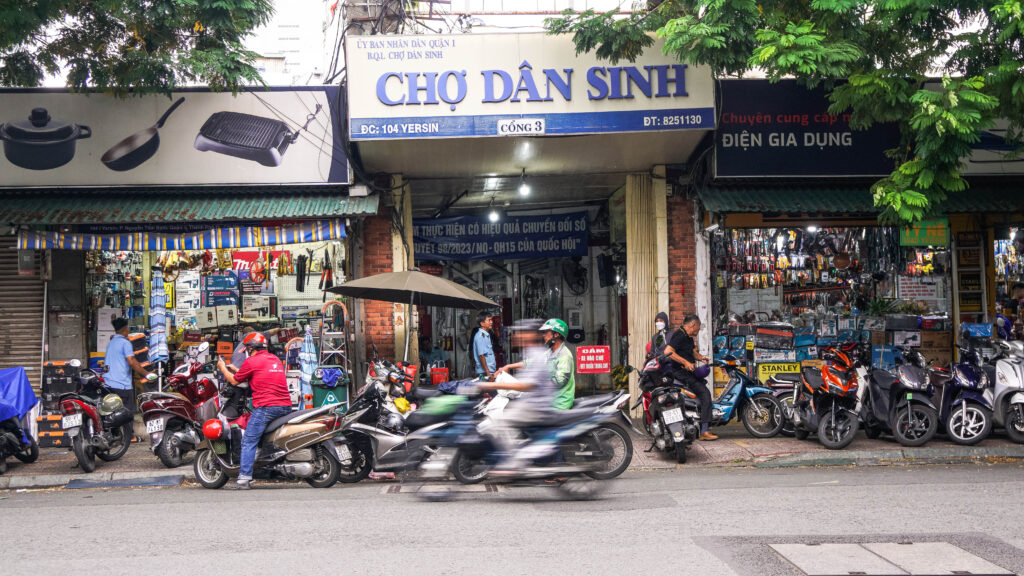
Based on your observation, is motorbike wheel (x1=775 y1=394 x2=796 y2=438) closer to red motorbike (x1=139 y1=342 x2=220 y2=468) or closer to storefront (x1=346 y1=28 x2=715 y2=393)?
storefront (x1=346 y1=28 x2=715 y2=393)

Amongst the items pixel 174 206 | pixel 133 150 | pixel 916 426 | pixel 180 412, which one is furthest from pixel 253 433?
pixel 916 426

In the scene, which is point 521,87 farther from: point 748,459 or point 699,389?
Result: point 748,459

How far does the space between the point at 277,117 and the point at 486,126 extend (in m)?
3.33

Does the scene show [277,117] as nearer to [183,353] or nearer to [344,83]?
[344,83]

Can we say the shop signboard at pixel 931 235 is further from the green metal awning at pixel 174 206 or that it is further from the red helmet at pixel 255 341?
the red helmet at pixel 255 341

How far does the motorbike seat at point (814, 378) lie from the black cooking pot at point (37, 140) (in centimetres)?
1082

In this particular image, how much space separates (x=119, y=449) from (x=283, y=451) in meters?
3.32

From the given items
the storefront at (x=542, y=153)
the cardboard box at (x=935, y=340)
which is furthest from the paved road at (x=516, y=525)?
the storefront at (x=542, y=153)

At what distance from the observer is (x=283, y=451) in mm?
8383

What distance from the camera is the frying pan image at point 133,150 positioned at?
38.4 ft

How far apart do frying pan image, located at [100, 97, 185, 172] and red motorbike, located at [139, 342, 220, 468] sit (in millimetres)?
3405

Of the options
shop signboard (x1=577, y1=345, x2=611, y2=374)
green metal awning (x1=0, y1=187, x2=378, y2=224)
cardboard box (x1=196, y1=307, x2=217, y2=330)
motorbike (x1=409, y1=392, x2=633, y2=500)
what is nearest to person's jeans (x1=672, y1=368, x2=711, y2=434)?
shop signboard (x1=577, y1=345, x2=611, y2=374)

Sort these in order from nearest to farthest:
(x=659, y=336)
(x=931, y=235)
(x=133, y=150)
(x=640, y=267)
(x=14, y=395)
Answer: (x=14, y=395), (x=659, y=336), (x=133, y=150), (x=931, y=235), (x=640, y=267)

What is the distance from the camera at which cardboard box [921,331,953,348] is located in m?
13.0
